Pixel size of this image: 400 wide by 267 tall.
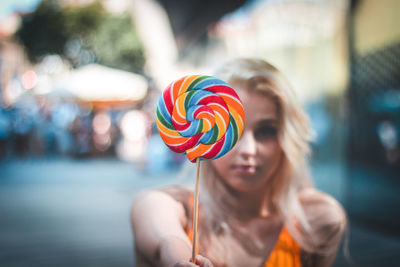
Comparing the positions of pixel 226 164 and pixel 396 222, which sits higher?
pixel 226 164

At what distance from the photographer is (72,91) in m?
10.0

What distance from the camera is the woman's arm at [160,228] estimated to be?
93 cm

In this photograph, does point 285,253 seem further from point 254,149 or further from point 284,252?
point 254,149

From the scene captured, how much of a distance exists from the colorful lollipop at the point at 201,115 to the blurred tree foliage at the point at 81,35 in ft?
54.5

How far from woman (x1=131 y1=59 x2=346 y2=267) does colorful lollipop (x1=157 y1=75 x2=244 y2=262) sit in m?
0.16

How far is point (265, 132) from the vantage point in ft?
3.62

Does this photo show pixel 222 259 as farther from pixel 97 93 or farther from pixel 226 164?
pixel 97 93

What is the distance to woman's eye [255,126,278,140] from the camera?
43.1 inches

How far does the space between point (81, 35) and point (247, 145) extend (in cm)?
1789

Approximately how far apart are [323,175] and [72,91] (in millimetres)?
8056

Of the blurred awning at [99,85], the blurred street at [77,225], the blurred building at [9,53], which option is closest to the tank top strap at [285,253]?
the blurred street at [77,225]

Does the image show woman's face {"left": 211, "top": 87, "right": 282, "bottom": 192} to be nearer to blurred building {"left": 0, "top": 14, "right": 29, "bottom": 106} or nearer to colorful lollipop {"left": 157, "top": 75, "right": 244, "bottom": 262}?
colorful lollipop {"left": 157, "top": 75, "right": 244, "bottom": 262}

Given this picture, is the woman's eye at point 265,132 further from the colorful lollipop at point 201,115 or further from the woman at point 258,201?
the colorful lollipop at point 201,115

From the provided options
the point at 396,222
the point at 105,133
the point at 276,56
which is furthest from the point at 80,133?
the point at 396,222
